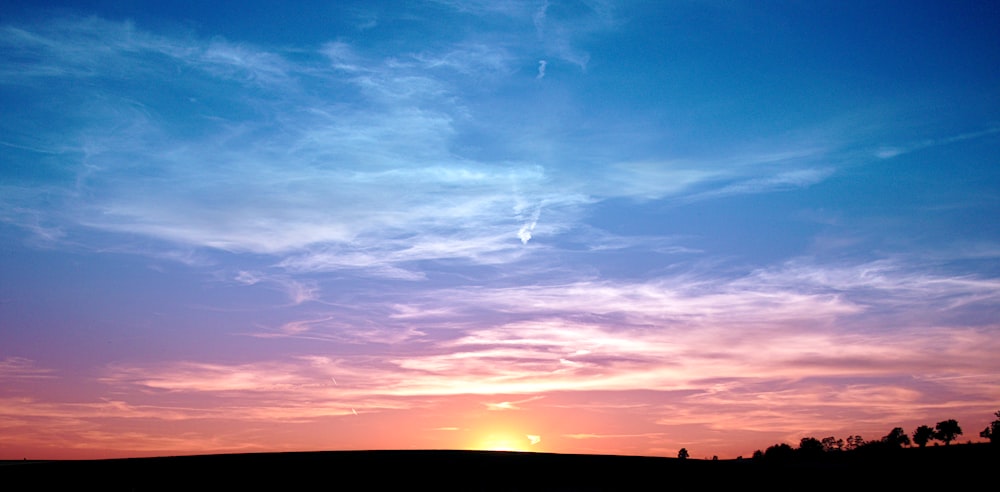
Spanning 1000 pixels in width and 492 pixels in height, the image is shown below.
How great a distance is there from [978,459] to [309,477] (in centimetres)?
2982

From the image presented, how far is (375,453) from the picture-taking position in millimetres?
31422

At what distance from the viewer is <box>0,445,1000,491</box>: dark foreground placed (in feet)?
99.0

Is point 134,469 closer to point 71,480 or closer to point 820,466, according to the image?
point 71,480

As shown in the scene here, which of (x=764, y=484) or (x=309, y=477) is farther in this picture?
(x=764, y=484)

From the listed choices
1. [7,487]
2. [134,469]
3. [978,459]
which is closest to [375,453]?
[134,469]

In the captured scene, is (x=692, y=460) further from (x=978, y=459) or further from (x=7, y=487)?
(x=7, y=487)

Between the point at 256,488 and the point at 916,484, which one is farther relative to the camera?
the point at 916,484

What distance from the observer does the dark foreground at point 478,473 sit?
30172mm

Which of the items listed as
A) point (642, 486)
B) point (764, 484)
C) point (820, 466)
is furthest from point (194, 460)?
point (820, 466)

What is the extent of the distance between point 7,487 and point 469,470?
62.6ft

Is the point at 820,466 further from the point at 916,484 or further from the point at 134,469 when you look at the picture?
the point at 134,469

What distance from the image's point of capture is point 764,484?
32219mm

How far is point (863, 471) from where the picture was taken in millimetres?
32594

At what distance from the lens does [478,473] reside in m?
31.3
